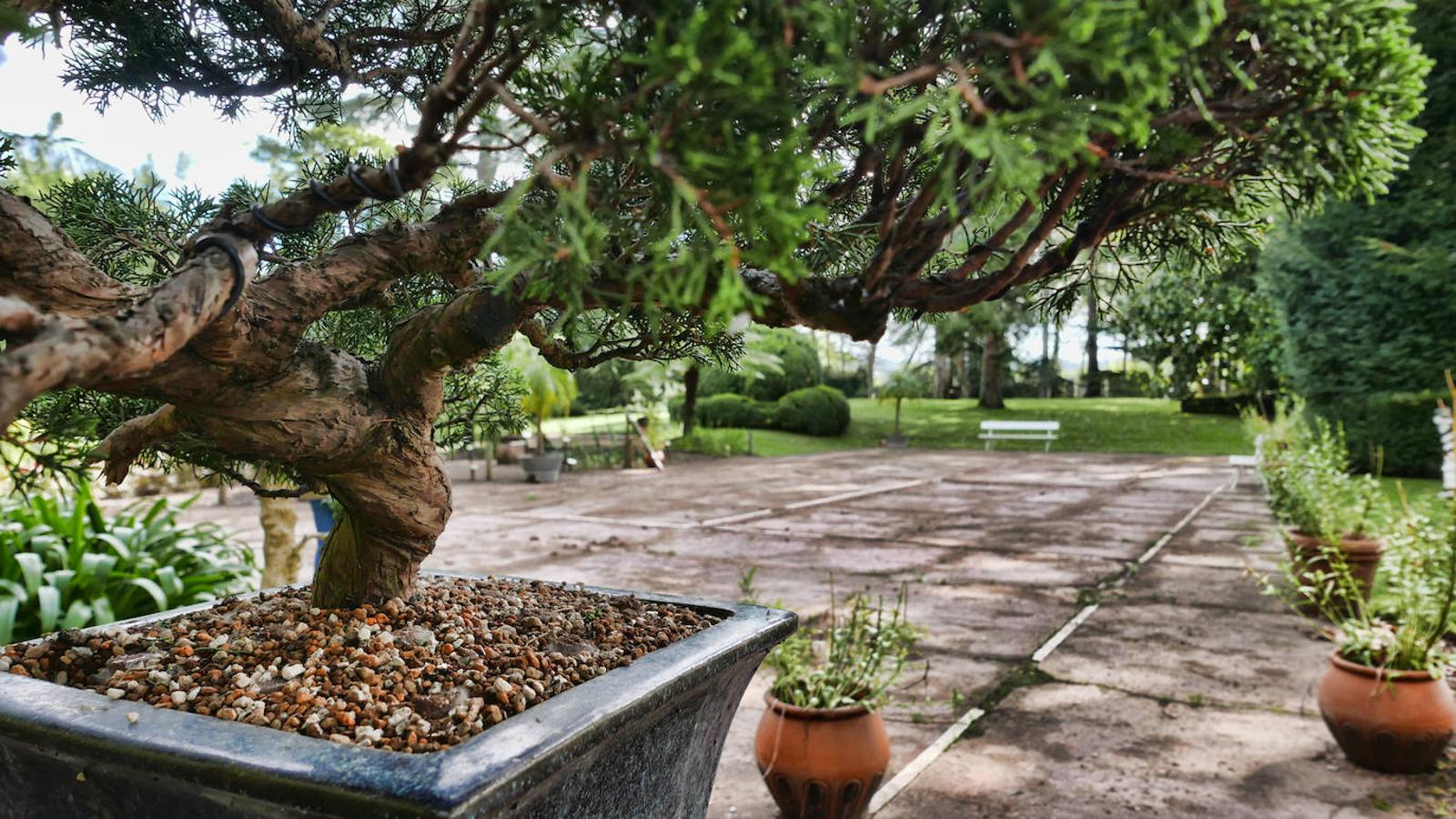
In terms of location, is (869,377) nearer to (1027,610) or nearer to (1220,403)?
(1220,403)

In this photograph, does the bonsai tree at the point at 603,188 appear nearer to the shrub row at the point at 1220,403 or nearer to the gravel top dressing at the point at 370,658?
the gravel top dressing at the point at 370,658

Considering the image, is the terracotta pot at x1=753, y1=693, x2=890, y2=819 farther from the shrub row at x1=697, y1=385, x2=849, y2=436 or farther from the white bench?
the shrub row at x1=697, y1=385, x2=849, y2=436

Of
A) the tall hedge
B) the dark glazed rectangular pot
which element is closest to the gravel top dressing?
the dark glazed rectangular pot

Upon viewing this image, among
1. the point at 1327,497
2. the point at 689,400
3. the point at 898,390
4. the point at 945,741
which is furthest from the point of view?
the point at 898,390

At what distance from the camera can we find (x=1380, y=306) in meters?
10.3

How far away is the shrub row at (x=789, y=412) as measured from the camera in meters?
22.2

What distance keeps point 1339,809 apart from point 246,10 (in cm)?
376

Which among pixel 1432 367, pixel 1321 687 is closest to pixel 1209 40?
pixel 1321 687

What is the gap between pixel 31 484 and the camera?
172cm

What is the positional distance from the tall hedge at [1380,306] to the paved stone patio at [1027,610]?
1.70 metres

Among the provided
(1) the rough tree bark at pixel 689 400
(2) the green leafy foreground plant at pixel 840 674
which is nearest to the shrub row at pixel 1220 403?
(1) the rough tree bark at pixel 689 400

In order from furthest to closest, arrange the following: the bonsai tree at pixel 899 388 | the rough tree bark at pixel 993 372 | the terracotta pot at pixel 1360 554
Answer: the rough tree bark at pixel 993 372, the bonsai tree at pixel 899 388, the terracotta pot at pixel 1360 554

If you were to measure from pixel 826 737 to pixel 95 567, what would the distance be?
10.4 feet

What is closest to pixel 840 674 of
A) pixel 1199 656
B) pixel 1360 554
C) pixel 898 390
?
pixel 1199 656
